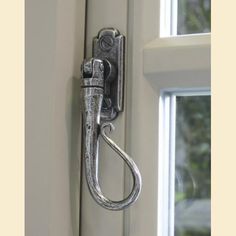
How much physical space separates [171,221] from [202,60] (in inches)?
7.2

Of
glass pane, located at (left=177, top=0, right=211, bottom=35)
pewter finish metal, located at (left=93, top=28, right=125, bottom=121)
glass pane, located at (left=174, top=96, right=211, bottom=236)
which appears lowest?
glass pane, located at (left=174, top=96, right=211, bottom=236)

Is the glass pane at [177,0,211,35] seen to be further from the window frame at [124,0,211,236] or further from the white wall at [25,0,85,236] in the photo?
the white wall at [25,0,85,236]

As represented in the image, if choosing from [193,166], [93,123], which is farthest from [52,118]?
[193,166]

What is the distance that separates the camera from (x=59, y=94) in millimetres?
645

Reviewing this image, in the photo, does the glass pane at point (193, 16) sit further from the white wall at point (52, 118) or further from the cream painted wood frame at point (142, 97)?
the white wall at point (52, 118)

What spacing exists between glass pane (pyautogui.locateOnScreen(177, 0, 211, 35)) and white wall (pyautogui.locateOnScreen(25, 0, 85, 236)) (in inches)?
4.8

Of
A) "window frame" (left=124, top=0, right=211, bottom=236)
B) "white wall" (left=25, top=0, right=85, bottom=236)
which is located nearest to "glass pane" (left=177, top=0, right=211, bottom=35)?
"window frame" (left=124, top=0, right=211, bottom=236)

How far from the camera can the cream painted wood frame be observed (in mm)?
621

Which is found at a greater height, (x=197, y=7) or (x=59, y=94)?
(x=197, y=7)

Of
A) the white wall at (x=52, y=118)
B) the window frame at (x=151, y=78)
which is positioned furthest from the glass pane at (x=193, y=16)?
the white wall at (x=52, y=118)

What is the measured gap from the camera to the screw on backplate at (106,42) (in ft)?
2.17
